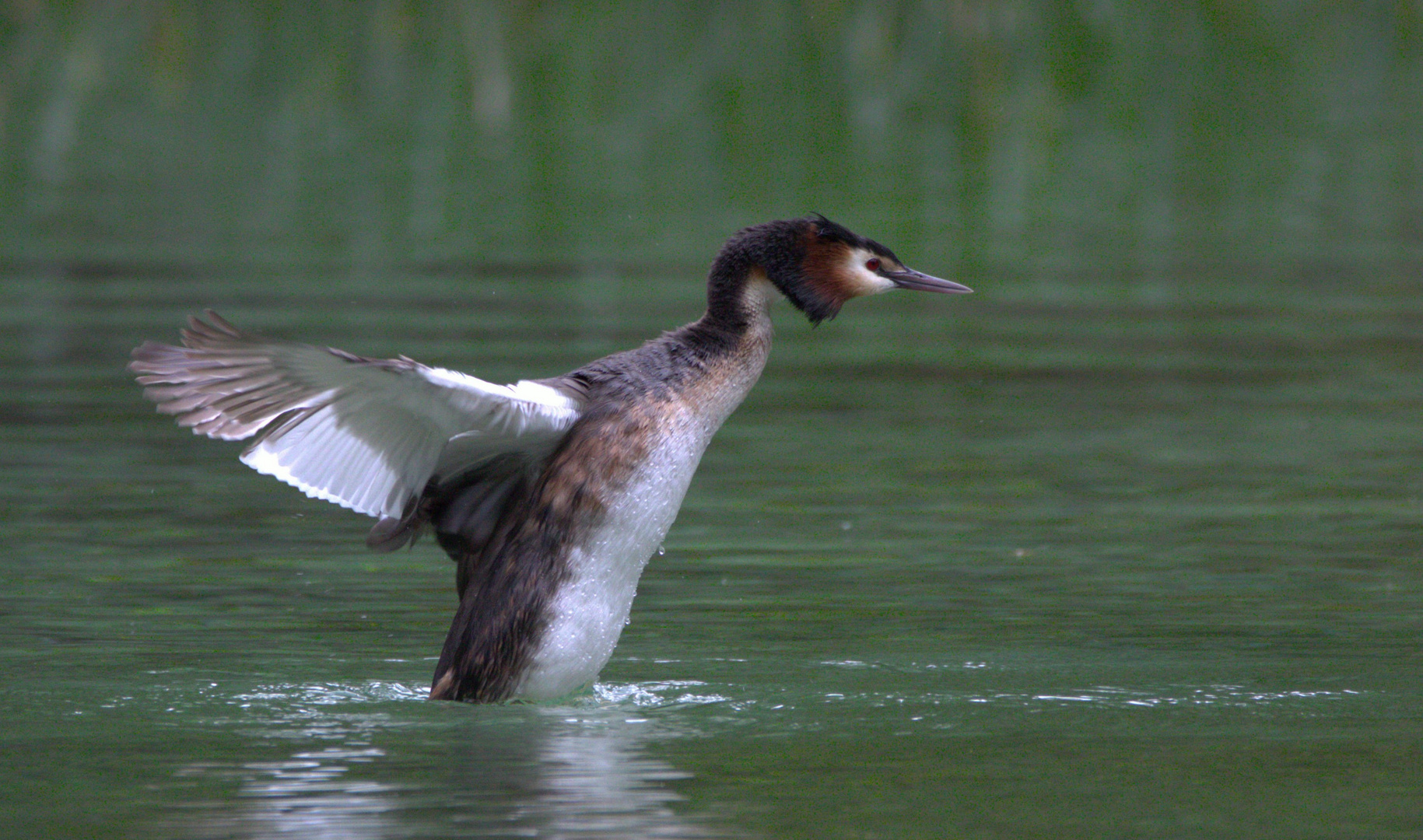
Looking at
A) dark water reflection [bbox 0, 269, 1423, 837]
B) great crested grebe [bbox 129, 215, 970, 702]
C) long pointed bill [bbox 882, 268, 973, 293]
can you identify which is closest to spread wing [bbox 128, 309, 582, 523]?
great crested grebe [bbox 129, 215, 970, 702]

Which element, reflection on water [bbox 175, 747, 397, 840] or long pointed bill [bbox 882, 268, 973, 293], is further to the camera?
long pointed bill [bbox 882, 268, 973, 293]

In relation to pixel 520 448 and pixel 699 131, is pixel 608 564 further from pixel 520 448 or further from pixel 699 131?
pixel 699 131

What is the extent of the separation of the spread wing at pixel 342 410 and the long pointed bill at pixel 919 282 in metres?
1.31

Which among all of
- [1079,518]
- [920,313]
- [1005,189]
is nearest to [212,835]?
[1079,518]

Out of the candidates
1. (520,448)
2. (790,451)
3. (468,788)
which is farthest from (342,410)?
(790,451)

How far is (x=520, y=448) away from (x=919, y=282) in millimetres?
1522

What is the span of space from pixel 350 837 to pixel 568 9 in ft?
100

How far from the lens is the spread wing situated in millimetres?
7645

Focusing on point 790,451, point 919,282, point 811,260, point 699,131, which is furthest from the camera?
point 699,131

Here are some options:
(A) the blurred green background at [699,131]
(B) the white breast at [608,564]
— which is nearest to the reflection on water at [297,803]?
(B) the white breast at [608,564]

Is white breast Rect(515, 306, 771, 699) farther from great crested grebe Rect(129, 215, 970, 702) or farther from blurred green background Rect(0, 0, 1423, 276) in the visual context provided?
blurred green background Rect(0, 0, 1423, 276)

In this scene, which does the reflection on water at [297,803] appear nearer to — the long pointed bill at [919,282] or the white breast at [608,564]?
the white breast at [608,564]

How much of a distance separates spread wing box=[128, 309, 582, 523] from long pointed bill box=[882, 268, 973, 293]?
1.31 m

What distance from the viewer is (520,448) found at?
27.1 ft
